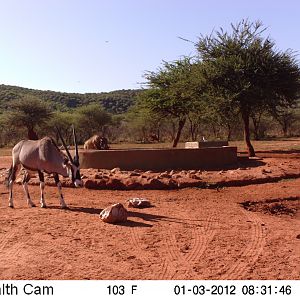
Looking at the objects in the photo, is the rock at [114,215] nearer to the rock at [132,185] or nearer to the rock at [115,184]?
the rock at [132,185]

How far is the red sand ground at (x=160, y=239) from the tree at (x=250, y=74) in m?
9.30

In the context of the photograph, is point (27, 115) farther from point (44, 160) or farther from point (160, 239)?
point (160, 239)

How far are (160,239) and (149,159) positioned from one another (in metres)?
9.01

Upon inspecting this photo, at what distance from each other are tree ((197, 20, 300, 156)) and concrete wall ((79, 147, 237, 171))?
4.82 meters

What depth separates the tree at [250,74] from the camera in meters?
21.9

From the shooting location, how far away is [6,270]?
255 inches

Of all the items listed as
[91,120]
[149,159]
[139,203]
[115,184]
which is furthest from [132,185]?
[91,120]

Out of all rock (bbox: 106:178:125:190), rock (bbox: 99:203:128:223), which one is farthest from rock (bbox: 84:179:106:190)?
rock (bbox: 99:203:128:223)

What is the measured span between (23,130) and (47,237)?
44602 mm

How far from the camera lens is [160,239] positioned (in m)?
8.32

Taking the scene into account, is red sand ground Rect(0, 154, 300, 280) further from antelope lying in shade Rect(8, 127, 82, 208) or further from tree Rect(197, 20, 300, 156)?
tree Rect(197, 20, 300, 156)

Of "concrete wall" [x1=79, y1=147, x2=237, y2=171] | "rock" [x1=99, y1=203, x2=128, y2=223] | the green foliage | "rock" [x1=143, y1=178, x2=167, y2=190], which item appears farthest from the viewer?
the green foliage

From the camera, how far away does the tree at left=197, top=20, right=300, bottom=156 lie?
21906 millimetres
